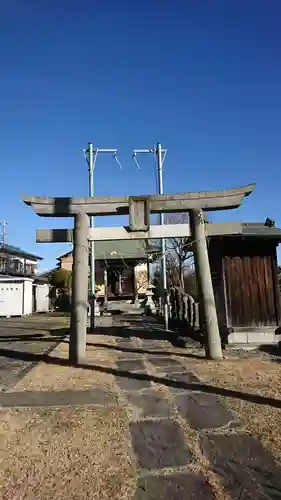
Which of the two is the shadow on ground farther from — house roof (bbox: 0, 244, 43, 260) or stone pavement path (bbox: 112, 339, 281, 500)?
house roof (bbox: 0, 244, 43, 260)

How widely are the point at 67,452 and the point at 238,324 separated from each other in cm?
813

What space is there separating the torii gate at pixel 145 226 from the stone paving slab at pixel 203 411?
328cm

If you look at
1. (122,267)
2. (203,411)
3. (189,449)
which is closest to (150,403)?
(203,411)

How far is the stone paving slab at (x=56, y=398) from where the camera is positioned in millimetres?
5434

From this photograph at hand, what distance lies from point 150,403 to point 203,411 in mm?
777

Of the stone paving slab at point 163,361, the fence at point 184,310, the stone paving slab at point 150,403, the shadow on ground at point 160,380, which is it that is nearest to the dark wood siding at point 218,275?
the fence at point 184,310

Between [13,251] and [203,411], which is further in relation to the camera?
[13,251]

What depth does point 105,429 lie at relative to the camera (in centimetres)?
436

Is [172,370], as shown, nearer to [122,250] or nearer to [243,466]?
[243,466]

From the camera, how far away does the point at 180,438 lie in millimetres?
4125

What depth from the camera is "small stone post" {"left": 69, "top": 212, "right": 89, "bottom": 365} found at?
8.52 m

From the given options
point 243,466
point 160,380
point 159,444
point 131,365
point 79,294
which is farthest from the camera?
point 79,294

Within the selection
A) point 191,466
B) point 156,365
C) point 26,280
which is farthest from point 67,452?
point 26,280

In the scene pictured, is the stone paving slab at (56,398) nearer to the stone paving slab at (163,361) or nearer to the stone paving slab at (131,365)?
the stone paving slab at (131,365)
